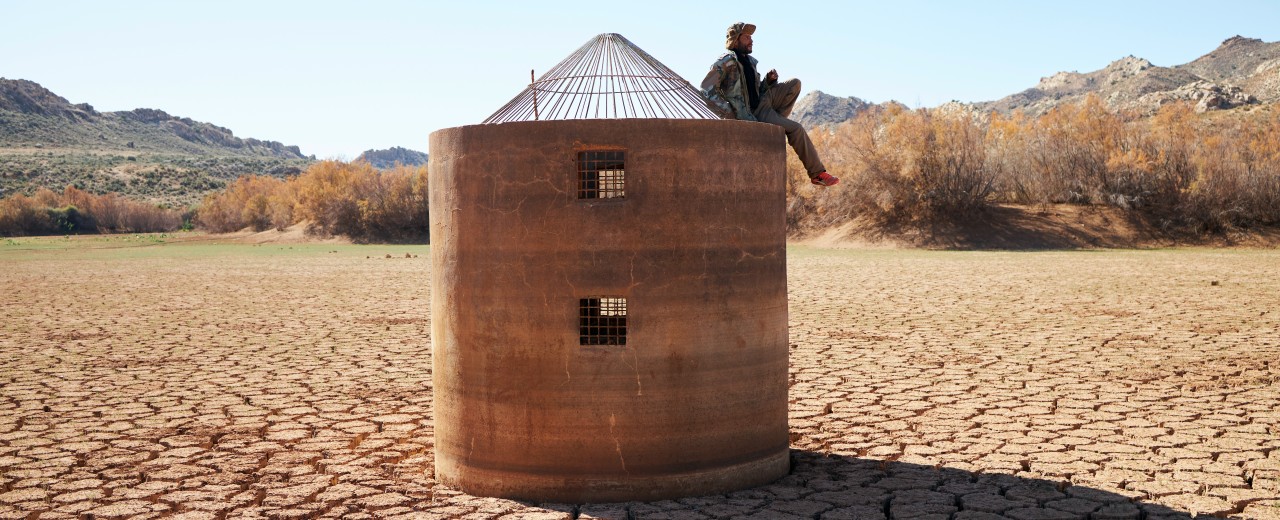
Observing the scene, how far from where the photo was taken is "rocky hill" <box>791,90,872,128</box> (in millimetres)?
145750

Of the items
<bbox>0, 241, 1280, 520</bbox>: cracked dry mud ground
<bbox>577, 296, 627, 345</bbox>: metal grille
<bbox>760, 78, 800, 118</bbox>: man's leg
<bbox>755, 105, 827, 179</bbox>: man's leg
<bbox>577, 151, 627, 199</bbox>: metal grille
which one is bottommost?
<bbox>0, 241, 1280, 520</bbox>: cracked dry mud ground

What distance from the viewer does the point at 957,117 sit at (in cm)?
3931

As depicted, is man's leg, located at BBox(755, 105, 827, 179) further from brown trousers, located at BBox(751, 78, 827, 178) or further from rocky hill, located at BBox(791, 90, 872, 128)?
rocky hill, located at BBox(791, 90, 872, 128)

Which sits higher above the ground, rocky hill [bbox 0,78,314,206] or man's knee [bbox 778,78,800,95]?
rocky hill [bbox 0,78,314,206]

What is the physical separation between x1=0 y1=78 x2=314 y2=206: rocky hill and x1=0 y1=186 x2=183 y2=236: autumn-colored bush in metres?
12.2

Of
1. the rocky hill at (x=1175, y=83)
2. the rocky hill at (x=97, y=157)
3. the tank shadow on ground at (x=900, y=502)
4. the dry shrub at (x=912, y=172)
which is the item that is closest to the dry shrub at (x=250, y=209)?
the rocky hill at (x=97, y=157)

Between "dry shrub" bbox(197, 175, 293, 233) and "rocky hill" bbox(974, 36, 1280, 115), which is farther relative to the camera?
"rocky hill" bbox(974, 36, 1280, 115)

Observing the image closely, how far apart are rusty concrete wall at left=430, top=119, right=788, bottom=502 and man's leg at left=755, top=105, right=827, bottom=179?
318mm

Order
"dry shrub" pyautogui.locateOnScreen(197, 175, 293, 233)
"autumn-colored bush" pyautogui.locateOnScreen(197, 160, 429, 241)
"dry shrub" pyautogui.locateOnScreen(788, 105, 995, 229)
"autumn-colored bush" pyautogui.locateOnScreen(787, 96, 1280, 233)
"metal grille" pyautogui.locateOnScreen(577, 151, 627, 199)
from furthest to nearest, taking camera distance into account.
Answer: "dry shrub" pyautogui.locateOnScreen(197, 175, 293, 233) → "autumn-colored bush" pyautogui.locateOnScreen(197, 160, 429, 241) → "dry shrub" pyautogui.locateOnScreen(788, 105, 995, 229) → "autumn-colored bush" pyautogui.locateOnScreen(787, 96, 1280, 233) → "metal grille" pyautogui.locateOnScreen(577, 151, 627, 199)

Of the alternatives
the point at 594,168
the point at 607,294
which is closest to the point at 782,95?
the point at 594,168

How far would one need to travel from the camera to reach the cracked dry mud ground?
5.88m

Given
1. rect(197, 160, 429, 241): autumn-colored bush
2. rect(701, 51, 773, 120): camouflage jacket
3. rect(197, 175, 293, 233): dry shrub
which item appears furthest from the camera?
rect(197, 175, 293, 233): dry shrub

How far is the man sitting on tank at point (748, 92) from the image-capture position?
613 cm

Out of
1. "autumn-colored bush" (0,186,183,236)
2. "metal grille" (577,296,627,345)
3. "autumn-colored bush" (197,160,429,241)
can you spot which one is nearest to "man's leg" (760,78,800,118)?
"metal grille" (577,296,627,345)
